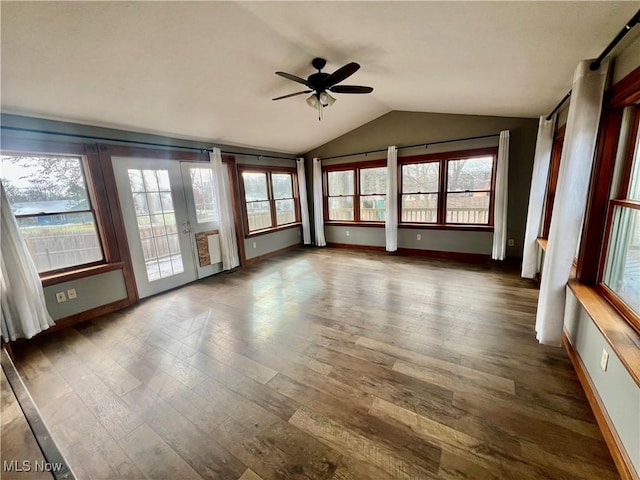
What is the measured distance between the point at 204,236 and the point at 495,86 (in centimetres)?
454

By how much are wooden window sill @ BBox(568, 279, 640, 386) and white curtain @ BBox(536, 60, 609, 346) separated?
199 millimetres

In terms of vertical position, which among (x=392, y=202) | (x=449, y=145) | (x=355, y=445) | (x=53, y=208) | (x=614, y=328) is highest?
(x=449, y=145)

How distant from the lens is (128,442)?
156 cm

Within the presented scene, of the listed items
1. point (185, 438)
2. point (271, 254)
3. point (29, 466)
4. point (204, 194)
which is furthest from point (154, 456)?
point (271, 254)

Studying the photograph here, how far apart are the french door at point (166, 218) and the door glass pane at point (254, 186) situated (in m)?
0.86

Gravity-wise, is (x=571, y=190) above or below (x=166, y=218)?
above

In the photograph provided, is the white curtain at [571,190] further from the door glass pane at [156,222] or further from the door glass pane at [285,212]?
the door glass pane at [285,212]

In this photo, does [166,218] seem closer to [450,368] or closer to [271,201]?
[271,201]

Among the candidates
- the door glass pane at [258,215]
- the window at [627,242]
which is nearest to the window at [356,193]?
the door glass pane at [258,215]

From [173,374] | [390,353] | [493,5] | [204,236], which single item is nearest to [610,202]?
[493,5]

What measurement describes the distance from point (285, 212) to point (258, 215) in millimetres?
858

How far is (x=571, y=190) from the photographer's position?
190 centimetres

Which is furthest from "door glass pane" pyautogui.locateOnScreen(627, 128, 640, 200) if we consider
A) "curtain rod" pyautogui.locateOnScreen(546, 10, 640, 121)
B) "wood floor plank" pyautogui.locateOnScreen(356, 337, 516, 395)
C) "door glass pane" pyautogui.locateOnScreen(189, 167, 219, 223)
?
"door glass pane" pyautogui.locateOnScreen(189, 167, 219, 223)

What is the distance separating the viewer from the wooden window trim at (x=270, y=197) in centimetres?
515
